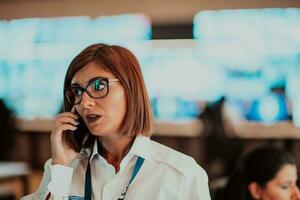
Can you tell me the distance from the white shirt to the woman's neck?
2 cm

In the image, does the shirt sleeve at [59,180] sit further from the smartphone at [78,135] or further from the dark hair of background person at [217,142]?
the dark hair of background person at [217,142]

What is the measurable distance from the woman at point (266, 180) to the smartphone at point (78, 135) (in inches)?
35.7

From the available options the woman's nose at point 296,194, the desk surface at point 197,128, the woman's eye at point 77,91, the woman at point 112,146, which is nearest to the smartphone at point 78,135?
the woman at point 112,146

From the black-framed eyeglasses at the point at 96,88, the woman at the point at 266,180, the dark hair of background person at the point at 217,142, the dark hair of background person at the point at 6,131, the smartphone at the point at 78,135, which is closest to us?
the black-framed eyeglasses at the point at 96,88

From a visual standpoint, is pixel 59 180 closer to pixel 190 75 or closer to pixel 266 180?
pixel 266 180

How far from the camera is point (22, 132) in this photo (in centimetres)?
265

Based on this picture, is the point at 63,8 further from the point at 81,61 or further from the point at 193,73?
the point at 81,61

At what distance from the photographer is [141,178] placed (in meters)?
1.18

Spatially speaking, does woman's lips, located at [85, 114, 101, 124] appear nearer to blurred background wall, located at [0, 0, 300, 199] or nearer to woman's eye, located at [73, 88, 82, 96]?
woman's eye, located at [73, 88, 82, 96]

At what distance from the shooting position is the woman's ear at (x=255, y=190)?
1828 millimetres

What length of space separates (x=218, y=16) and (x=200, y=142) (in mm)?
890

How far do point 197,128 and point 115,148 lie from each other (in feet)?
4.54

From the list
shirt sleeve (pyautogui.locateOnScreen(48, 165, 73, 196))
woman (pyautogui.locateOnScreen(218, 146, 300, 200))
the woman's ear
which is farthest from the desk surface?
shirt sleeve (pyautogui.locateOnScreen(48, 165, 73, 196))

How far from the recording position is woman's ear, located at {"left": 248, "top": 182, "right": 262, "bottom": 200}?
1.83 meters
